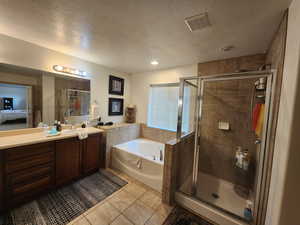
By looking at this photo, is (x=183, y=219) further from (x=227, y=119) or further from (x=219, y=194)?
(x=227, y=119)

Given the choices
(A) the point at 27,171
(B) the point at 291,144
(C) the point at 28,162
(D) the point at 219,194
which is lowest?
(D) the point at 219,194

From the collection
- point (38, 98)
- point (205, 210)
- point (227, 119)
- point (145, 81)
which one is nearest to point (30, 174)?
point (38, 98)

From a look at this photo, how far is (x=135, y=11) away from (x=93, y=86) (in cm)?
211

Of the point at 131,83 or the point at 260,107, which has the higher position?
the point at 131,83

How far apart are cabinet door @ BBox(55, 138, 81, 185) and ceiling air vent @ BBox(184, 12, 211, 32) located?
2.39 meters

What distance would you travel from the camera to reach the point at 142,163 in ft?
7.30

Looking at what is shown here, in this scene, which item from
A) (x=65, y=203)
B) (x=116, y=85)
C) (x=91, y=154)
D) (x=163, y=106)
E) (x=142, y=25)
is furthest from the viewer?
(x=116, y=85)

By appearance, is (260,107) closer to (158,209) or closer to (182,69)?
(182,69)

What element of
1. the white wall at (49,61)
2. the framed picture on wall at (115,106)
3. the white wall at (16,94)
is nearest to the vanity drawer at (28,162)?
the white wall at (16,94)

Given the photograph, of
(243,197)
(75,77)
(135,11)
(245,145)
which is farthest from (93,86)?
(243,197)

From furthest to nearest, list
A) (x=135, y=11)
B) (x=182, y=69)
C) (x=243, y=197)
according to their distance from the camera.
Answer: (x=182, y=69), (x=243, y=197), (x=135, y=11)

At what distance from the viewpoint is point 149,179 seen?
213 cm

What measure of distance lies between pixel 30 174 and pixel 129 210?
4.75 feet

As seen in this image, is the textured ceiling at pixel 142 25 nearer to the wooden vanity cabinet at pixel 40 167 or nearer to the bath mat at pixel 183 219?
the wooden vanity cabinet at pixel 40 167
